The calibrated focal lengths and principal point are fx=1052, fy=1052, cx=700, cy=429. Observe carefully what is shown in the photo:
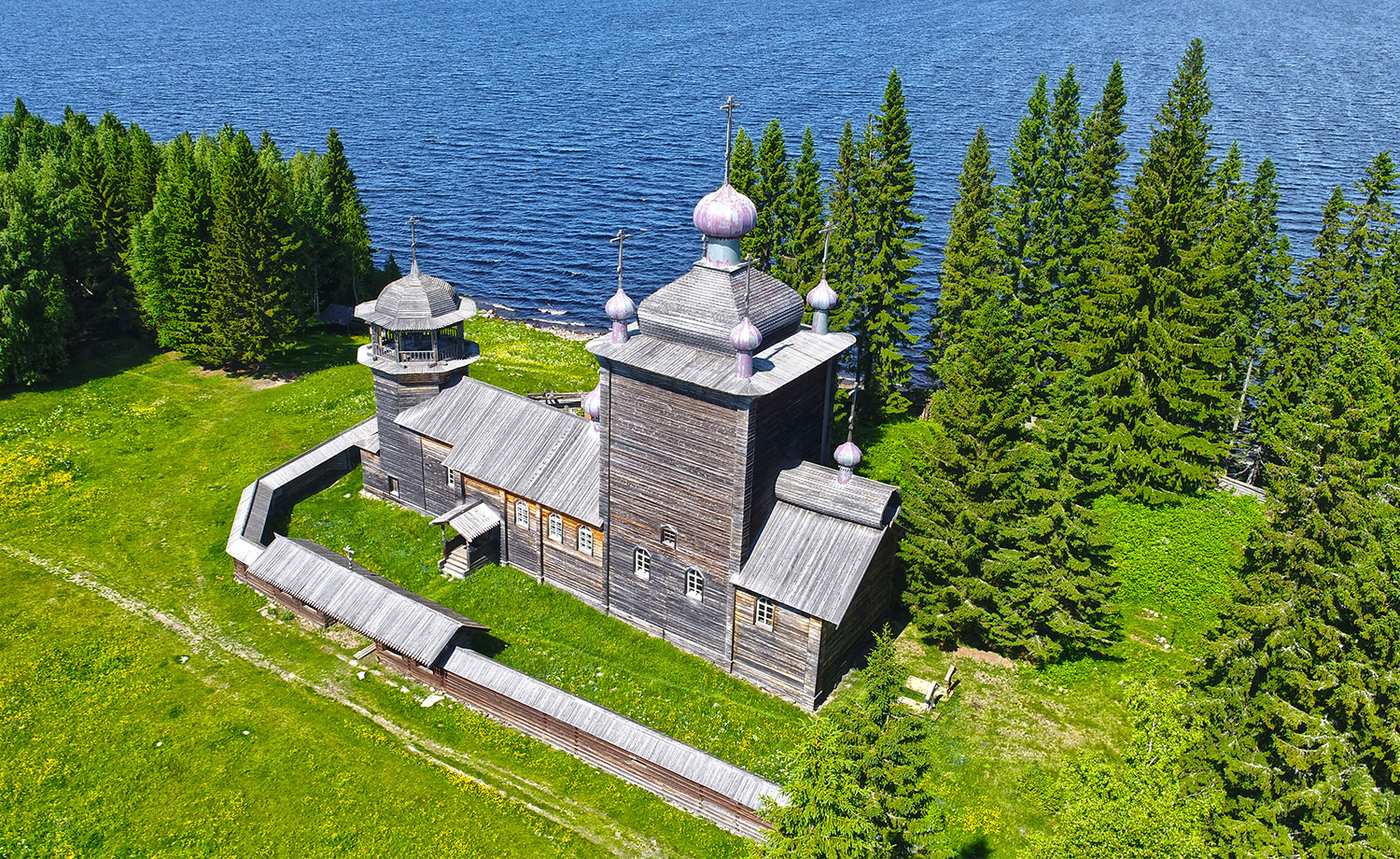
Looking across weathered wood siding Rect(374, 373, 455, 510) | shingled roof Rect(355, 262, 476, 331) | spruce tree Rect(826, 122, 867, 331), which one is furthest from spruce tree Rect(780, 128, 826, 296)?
weathered wood siding Rect(374, 373, 455, 510)

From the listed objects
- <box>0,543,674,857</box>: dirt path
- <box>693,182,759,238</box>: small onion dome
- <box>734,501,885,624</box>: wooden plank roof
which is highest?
<box>693,182,759,238</box>: small onion dome

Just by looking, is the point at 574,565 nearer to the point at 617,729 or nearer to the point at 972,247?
the point at 617,729

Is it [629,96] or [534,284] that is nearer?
[534,284]

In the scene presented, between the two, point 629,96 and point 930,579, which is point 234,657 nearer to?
point 930,579

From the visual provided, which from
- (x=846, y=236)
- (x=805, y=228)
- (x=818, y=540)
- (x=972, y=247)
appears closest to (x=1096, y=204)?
(x=972, y=247)

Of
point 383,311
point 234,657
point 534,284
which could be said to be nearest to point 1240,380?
point 383,311

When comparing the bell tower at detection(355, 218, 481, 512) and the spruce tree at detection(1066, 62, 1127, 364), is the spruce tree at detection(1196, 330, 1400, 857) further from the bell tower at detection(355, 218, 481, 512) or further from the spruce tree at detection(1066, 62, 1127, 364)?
the bell tower at detection(355, 218, 481, 512)

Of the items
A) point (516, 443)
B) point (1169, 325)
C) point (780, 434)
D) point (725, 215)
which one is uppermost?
point (725, 215)
